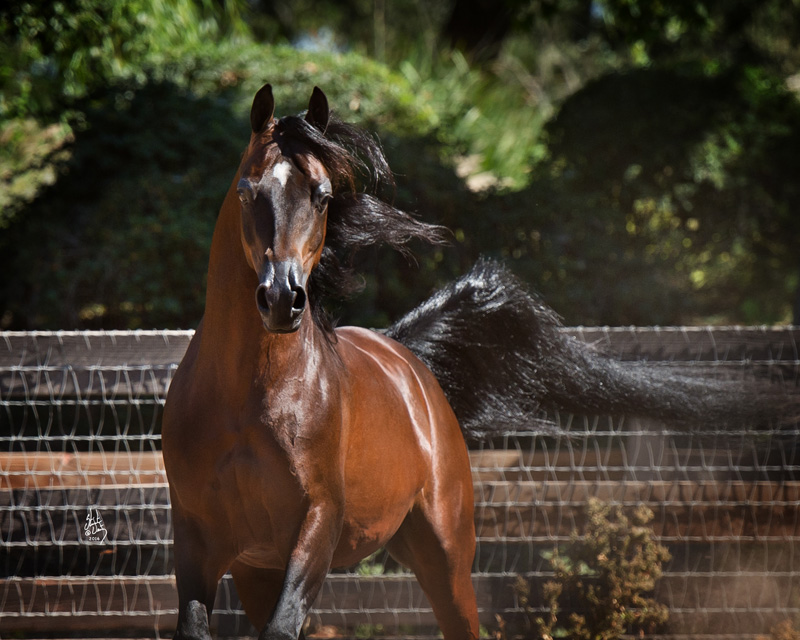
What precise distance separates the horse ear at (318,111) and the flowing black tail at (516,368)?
144 cm

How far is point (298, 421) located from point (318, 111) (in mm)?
906

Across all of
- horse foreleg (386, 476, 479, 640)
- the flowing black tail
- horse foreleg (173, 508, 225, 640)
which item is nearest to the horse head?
horse foreleg (173, 508, 225, 640)

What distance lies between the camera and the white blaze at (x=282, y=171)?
7.09 feet

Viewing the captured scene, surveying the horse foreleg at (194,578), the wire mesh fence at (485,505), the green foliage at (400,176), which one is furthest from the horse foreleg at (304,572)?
the green foliage at (400,176)

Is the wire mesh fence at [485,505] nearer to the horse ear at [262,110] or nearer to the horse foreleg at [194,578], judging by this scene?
the horse foreleg at [194,578]

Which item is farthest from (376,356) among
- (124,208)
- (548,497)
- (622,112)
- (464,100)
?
(464,100)

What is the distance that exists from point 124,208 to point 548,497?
12.1 ft

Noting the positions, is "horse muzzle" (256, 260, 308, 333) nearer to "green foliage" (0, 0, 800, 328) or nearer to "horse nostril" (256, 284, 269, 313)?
"horse nostril" (256, 284, 269, 313)

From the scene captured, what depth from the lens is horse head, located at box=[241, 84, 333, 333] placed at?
1995 mm

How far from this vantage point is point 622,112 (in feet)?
24.5

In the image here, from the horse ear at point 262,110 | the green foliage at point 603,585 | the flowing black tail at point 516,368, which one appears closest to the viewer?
the horse ear at point 262,110

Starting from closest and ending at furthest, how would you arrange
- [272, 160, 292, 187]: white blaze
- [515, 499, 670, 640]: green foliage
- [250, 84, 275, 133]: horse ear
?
[272, 160, 292, 187]: white blaze < [250, 84, 275, 133]: horse ear < [515, 499, 670, 640]: green foliage

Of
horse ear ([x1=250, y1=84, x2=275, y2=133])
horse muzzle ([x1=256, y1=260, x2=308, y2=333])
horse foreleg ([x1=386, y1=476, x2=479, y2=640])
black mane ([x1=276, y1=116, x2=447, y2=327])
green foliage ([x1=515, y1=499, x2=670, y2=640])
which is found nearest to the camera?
horse muzzle ([x1=256, y1=260, x2=308, y2=333])

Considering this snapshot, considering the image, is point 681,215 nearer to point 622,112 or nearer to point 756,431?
point 622,112
